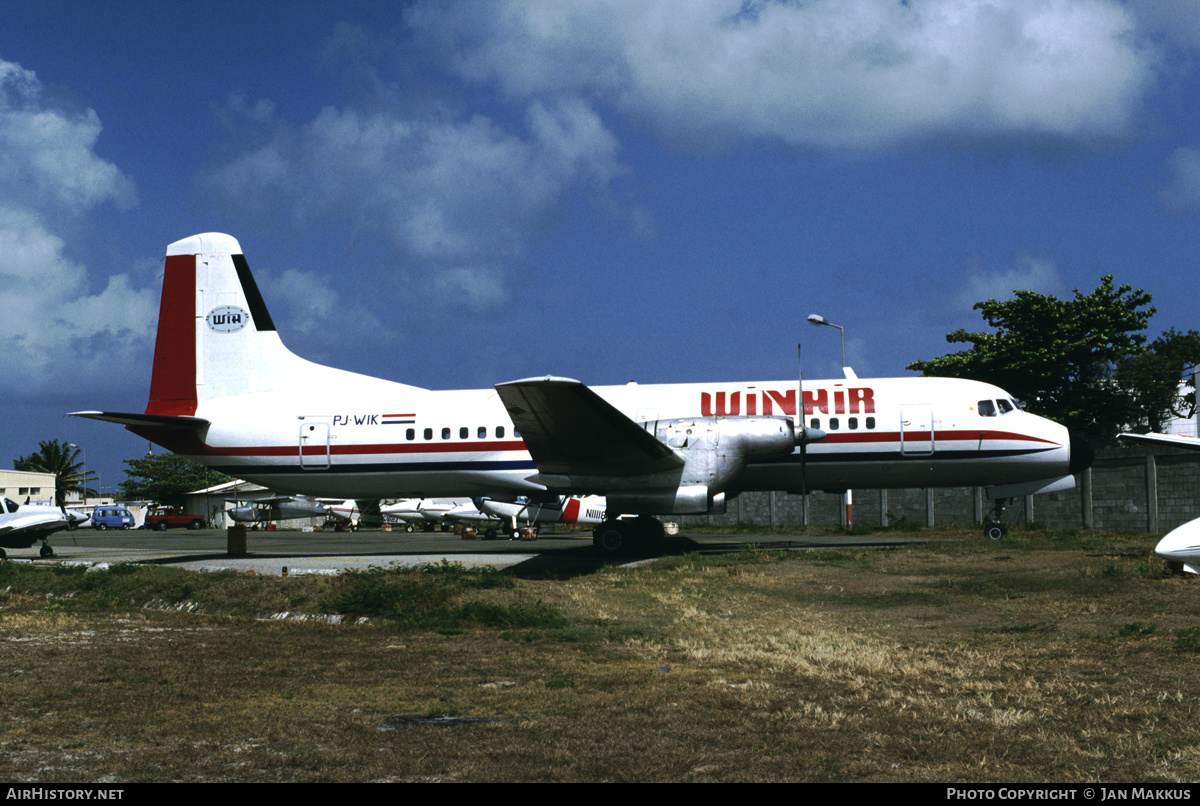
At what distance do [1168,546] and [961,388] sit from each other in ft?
28.6

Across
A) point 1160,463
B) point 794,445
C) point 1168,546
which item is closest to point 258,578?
point 794,445

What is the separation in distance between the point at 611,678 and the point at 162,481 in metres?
89.9

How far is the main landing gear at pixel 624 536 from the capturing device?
67.7 feet

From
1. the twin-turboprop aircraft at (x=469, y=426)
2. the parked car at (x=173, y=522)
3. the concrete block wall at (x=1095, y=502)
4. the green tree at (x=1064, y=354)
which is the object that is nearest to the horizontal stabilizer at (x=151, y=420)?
the twin-turboprop aircraft at (x=469, y=426)

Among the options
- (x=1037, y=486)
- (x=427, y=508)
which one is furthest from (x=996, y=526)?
(x=427, y=508)

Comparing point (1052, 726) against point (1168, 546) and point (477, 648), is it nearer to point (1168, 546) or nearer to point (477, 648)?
point (477, 648)

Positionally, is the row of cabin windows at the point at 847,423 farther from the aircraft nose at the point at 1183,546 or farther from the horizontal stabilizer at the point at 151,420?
the horizontal stabilizer at the point at 151,420

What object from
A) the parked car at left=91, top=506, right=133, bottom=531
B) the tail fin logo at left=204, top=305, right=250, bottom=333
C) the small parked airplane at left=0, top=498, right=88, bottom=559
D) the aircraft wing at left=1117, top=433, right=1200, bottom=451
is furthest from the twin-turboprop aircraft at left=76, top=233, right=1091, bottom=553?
the parked car at left=91, top=506, right=133, bottom=531

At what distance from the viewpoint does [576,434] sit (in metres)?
18.1

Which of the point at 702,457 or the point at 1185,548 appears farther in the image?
the point at 702,457

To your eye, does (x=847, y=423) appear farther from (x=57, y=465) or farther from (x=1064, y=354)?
(x=57, y=465)

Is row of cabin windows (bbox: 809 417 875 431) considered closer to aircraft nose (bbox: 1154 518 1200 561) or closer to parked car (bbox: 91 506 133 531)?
aircraft nose (bbox: 1154 518 1200 561)

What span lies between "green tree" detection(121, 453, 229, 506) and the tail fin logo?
6867 centimetres

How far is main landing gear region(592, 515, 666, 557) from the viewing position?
2064 centimetres
